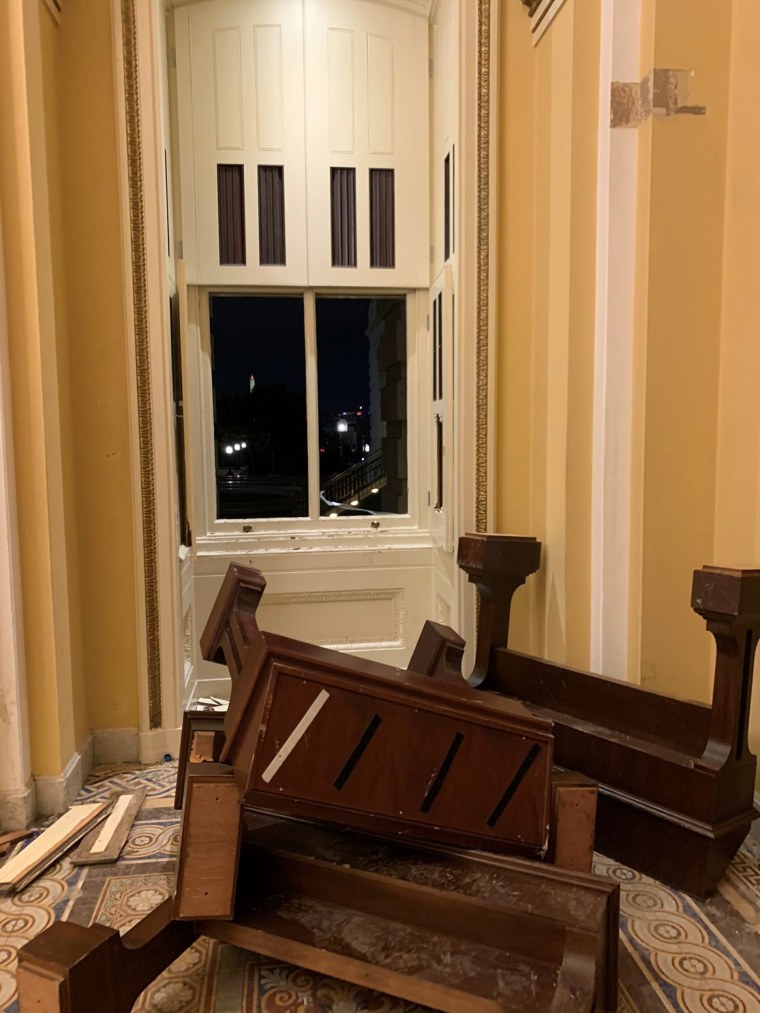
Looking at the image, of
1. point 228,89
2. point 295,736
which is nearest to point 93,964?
point 295,736

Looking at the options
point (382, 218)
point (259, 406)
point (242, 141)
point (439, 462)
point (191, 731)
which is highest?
point (242, 141)

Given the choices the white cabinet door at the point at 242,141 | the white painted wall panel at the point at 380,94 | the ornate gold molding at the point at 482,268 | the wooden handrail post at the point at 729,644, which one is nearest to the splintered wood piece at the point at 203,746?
the wooden handrail post at the point at 729,644

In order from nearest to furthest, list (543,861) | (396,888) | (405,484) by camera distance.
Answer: (396,888), (543,861), (405,484)

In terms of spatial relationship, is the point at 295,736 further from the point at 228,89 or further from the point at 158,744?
the point at 228,89

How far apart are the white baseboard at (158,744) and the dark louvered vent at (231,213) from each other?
2.38 meters

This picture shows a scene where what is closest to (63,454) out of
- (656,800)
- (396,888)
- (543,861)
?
(396,888)

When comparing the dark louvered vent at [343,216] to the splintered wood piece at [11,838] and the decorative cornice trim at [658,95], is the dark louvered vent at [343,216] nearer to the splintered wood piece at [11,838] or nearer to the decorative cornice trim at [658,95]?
the decorative cornice trim at [658,95]

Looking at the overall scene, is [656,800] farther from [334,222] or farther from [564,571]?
[334,222]

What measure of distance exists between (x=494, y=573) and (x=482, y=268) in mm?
1298

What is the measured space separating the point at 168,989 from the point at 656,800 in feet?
4.36

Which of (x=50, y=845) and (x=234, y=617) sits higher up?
(x=234, y=617)

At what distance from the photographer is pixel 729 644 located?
1.76m

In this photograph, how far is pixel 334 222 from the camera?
144 inches

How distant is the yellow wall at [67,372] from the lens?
2.23 m
